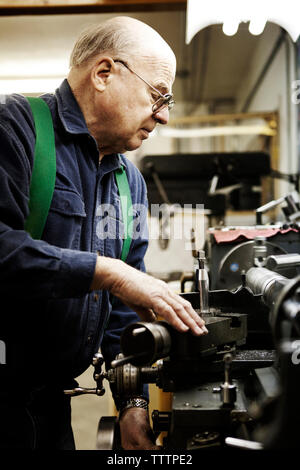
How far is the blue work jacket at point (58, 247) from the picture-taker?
3.03 feet

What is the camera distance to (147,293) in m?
0.89

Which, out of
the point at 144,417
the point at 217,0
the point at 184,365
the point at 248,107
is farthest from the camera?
the point at 248,107

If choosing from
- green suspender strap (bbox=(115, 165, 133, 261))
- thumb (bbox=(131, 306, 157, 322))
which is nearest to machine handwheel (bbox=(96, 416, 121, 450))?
thumb (bbox=(131, 306, 157, 322))

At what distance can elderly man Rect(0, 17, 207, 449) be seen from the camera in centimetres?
92

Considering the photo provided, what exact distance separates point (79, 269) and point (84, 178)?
39 cm

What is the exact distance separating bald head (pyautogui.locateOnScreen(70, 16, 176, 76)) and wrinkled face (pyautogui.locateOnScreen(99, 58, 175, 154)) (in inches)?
0.9

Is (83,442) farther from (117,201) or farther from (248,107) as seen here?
(248,107)

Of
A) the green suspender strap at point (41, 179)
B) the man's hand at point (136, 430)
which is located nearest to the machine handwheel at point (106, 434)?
the man's hand at point (136, 430)

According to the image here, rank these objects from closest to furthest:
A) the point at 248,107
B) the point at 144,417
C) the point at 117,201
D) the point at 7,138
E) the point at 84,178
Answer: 1. the point at 7,138
2. the point at 144,417
3. the point at 84,178
4. the point at 117,201
5. the point at 248,107

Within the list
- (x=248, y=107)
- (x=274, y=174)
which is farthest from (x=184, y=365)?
(x=248, y=107)

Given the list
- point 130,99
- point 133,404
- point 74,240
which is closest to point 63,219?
point 74,240

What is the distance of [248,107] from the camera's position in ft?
22.2

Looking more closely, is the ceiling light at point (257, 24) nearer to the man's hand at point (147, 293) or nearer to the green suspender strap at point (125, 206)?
the green suspender strap at point (125, 206)

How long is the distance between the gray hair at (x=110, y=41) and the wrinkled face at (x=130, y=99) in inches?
1.6
